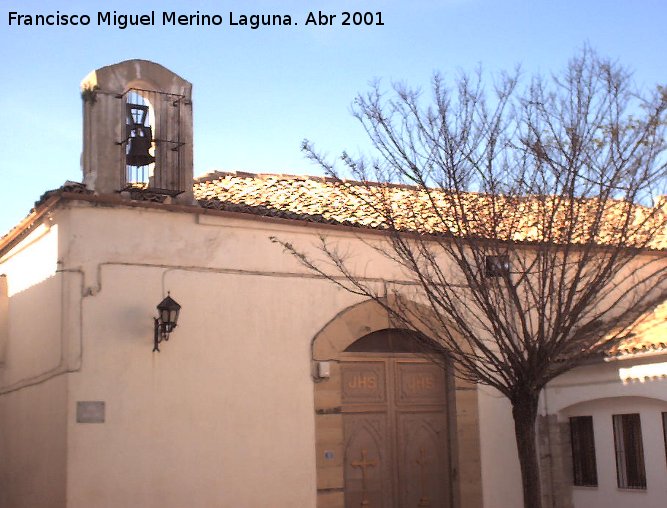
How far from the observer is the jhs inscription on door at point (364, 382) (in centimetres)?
1258

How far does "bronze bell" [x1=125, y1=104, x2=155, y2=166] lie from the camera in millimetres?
11461

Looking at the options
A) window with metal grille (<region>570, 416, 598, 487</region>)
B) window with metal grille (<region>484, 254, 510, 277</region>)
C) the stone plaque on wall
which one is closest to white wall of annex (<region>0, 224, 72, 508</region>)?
the stone plaque on wall

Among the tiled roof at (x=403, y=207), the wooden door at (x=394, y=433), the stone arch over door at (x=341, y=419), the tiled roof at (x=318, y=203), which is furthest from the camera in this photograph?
the wooden door at (x=394, y=433)

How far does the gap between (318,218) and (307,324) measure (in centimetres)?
139

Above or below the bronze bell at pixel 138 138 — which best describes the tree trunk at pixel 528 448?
below

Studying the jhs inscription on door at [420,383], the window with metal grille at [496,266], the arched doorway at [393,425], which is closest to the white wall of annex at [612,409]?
the jhs inscription on door at [420,383]

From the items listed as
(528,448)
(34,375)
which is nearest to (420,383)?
(528,448)

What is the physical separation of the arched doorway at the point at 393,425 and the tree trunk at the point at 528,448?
3748 millimetres

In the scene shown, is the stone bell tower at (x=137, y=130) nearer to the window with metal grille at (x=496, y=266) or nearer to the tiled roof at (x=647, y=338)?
the window with metal grille at (x=496, y=266)

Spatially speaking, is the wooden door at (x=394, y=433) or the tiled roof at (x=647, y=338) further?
the wooden door at (x=394, y=433)

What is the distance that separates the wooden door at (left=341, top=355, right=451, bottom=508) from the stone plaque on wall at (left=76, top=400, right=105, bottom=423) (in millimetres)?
3385

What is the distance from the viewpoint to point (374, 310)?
12773 millimetres

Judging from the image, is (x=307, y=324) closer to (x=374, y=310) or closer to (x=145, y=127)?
(x=374, y=310)

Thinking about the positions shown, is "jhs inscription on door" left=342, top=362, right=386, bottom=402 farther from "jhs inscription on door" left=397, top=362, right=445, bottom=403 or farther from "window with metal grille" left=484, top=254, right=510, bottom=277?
"window with metal grille" left=484, top=254, right=510, bottom=277
